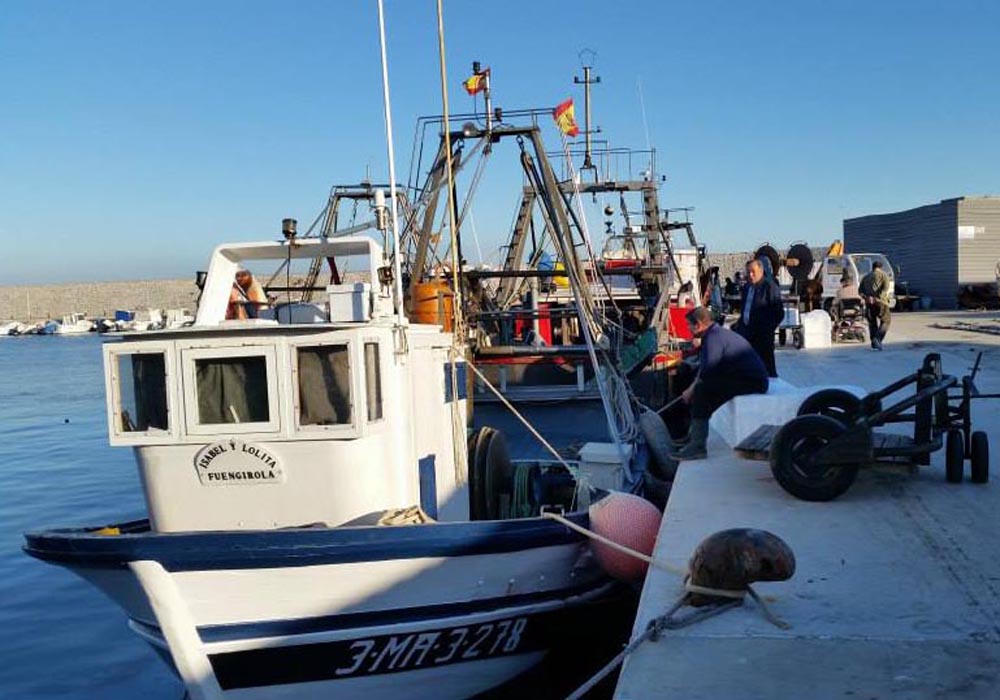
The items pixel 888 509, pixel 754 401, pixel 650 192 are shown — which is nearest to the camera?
pixel 888 509

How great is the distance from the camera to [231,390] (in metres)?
5.41

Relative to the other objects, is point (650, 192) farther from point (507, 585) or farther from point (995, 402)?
point (507, 585)

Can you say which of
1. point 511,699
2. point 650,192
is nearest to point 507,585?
point 511,699

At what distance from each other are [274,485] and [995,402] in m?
8.13

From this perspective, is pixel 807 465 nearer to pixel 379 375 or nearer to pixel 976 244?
pixel 379 375

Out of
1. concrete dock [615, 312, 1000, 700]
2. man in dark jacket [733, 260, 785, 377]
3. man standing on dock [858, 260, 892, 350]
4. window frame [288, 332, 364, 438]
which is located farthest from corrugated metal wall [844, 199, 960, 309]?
window frame [288, 332, 364, 438]

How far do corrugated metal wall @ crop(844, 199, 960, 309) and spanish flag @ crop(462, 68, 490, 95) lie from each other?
30311 millimetres

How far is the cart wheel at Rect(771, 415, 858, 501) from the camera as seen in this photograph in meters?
5.48

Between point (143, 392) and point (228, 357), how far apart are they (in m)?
0.62

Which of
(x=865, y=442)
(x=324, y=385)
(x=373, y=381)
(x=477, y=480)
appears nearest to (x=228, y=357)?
(x=324, y=385)

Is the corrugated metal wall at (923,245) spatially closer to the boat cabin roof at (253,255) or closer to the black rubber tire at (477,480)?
the black rubber tire at (477,480)

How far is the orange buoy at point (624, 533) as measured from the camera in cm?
588

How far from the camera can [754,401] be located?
23.1 feet

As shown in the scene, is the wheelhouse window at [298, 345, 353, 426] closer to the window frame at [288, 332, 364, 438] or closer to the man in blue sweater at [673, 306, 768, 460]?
the window frame at [288, 332, 364, 438]
